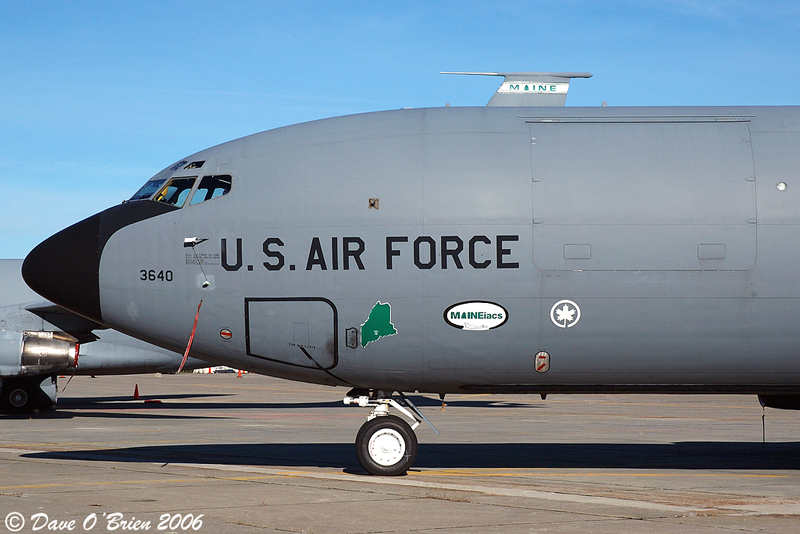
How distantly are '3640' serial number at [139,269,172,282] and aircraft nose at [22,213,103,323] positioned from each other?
653 mm

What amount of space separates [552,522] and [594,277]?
3.52 metres

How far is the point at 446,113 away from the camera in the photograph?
12648mm

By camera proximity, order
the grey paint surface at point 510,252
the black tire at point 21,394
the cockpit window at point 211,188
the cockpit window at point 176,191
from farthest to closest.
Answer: the black tire at point 21,394
the cockpit window at point 176,191
the cockpit window at point 211,188
the grey paint surface at point 510,252

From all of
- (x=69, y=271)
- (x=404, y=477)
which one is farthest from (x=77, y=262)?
(x=404, y=477)

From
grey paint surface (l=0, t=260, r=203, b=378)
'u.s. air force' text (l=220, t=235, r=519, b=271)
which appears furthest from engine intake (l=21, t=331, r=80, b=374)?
'u.s. air force' text (l=220, t=235, r=519, b=271)

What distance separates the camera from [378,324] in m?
11.8

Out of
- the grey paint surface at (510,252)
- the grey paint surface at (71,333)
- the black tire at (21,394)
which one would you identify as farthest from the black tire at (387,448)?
the black tire at (21,394)

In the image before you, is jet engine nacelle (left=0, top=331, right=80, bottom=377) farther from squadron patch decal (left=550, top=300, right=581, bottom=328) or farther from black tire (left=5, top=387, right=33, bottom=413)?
squadron patch decal (left=550, top=300, right=581, bottom=328)

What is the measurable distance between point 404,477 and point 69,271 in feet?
18.5

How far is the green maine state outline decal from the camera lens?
11734mm

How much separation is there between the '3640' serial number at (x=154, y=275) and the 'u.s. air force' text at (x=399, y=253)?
0.83 metres

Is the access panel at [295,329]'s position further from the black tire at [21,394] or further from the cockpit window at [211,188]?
the black tire at [21,394]

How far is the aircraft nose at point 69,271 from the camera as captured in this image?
12.3 metres

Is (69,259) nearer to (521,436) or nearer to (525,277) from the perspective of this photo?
(525,277)
